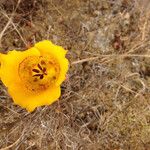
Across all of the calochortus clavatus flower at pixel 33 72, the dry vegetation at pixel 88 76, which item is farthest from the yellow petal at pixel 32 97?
the dry vegetation at pixel 88 76

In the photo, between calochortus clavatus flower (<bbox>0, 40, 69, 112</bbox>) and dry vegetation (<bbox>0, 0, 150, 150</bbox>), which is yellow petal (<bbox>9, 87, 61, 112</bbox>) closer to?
calochortus clavatus flower (<bbox>0, 40, 69, 112</bbox>)

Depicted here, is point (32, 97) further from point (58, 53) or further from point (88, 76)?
point (88, 76)

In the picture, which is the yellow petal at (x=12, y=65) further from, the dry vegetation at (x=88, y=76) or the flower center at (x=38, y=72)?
the dry vegetation at (x=88, y=76)

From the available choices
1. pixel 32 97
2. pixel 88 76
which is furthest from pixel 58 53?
pixel 88 76

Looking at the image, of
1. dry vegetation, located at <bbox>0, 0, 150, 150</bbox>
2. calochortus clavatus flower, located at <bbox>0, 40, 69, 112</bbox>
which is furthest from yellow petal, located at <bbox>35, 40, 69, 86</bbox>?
dry vegetation, located at <bbox>0, 0, 150, 150</bbox>

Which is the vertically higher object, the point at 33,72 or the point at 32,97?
the point at 33,72

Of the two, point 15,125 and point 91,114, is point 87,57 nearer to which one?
point 91,114

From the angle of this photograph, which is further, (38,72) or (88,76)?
(88,76)
